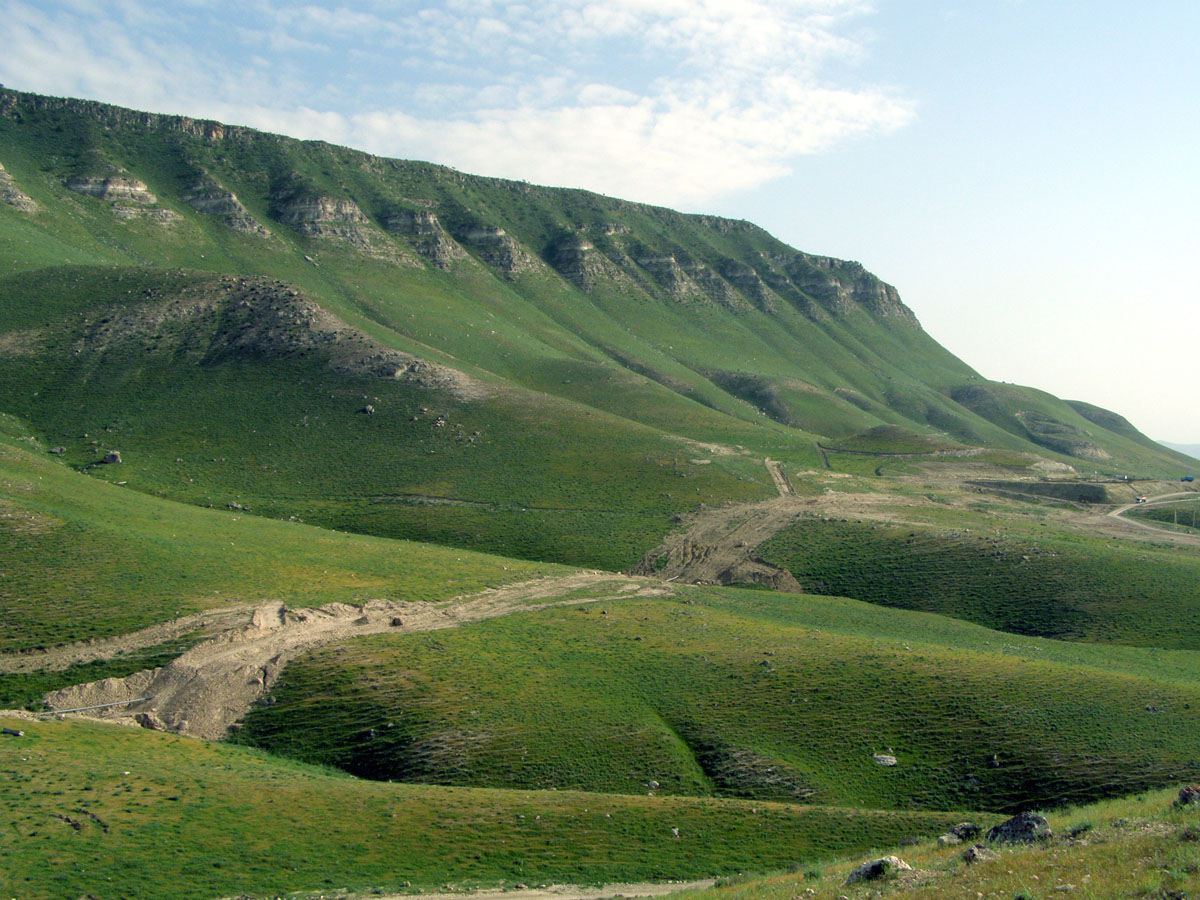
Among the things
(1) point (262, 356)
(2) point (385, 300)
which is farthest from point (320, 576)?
(2) point (385, 300)

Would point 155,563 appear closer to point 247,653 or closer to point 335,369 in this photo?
point 247,653

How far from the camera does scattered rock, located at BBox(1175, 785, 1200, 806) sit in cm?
2102

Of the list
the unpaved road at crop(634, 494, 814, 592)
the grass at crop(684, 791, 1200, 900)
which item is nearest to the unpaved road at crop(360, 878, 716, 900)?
the grass at crop(684, 791, 1200, 900)

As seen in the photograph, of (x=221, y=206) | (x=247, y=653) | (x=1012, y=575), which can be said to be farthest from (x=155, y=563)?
(x=221, y=206)

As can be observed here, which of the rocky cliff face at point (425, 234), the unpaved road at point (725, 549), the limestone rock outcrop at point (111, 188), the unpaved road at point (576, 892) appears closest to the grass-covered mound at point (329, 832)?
the unpaved road at point (576, 892)

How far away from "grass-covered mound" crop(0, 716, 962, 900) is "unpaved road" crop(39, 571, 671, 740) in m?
5.36

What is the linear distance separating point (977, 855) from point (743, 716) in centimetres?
2261

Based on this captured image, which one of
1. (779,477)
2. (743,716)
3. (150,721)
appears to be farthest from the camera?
(779,477)

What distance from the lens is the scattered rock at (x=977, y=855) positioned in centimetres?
1916

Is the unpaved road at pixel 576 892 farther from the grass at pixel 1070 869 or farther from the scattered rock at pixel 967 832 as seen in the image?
the scattered rock at pixel 967 832

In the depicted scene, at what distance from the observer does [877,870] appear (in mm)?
19469

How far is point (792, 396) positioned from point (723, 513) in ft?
312

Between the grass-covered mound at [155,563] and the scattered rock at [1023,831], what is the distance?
141 feet

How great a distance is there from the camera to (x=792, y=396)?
174125 mm
